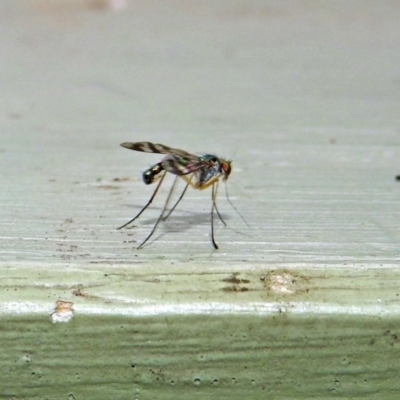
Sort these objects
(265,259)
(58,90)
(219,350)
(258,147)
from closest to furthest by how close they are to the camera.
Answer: (219,350) → (265,259) → (258,147) → (58,90)

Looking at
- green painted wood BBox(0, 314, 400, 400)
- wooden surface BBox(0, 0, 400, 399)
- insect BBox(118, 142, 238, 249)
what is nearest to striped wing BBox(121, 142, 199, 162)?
insect BBox(118, 142, 238, 249)

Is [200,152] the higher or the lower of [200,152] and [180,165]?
the lower

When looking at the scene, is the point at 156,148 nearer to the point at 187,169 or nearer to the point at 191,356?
the point at 187,169

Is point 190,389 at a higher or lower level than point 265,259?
lower

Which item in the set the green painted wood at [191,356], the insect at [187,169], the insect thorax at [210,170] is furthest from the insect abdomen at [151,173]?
the green painted wood at [191,356]

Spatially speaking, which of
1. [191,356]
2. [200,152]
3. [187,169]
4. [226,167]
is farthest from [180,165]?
[191,356]

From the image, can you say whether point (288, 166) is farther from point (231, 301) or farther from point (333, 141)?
point (231, 301)

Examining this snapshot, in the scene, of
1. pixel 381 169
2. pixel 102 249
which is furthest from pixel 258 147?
pixel 102 249

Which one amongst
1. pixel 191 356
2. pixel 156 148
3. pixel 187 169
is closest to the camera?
pixel 191 356

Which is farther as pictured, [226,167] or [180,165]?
[226,167]
